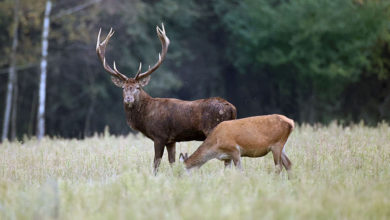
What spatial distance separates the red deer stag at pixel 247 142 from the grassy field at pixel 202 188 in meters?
0.26

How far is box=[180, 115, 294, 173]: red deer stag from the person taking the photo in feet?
29.2

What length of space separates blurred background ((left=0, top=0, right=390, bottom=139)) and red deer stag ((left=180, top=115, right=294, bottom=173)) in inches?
676

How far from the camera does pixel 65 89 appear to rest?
100 feet

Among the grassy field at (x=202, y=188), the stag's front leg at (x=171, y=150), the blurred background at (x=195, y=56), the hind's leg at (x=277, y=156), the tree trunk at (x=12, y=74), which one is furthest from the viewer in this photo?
the blurred background at (x=195, y=56)

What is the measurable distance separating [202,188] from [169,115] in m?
2.81

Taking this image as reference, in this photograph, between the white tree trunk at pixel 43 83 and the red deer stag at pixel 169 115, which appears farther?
the white tree trunk at pixel 43 83

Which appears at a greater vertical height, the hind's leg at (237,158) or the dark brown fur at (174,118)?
the dark brown fur at (174,118)

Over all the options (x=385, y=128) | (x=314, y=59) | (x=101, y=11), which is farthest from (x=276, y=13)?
(x=385, y=128)

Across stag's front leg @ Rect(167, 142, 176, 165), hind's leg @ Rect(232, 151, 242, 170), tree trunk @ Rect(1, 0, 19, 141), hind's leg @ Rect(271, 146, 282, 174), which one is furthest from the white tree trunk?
hind's leg @ Rect(271, 146, 282, 174)

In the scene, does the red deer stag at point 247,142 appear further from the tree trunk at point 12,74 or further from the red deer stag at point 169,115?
the tree trunk at point 12,74

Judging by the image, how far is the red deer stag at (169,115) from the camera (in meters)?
9.89

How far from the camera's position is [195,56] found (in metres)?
35.5

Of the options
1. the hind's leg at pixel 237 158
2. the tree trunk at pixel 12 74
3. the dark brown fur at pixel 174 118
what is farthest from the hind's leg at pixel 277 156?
the tree trunk at pixel 12 74

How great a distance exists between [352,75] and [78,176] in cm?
2254
